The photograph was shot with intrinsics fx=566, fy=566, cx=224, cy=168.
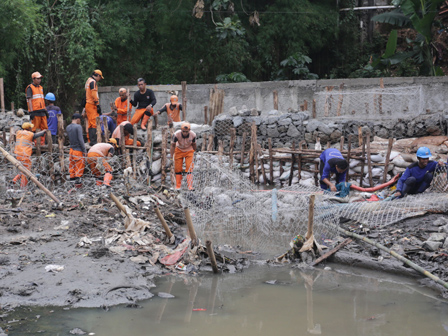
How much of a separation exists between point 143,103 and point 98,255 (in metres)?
6.82

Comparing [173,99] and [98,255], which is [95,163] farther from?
[98,255]

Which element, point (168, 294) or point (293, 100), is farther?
point (293, 100)

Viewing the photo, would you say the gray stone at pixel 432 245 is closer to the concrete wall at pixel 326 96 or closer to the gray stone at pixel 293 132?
the gray stone at pixel 293 132

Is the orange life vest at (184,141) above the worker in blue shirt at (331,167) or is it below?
above

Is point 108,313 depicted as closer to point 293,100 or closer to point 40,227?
point 40,227

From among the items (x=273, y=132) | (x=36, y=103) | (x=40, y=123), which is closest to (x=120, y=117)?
(x=40, y=123)

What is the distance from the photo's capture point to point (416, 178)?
9031 mm

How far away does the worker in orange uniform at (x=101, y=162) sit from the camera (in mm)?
10641

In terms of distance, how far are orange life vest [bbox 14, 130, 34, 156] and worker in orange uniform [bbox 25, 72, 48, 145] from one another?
3.55ft

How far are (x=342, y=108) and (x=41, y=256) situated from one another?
33.9 ft

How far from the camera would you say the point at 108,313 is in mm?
5906

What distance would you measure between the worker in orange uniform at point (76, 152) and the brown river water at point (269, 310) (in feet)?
15.1

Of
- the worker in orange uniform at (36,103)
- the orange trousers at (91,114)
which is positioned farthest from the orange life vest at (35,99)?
the orange trousers at (91,114)

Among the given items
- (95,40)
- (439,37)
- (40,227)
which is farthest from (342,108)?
(40,227)
